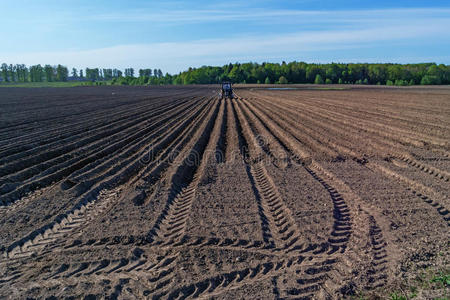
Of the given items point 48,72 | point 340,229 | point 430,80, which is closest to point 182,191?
point 340,229

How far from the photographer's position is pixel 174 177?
8406mm

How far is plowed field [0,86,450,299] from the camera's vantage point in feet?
13.9

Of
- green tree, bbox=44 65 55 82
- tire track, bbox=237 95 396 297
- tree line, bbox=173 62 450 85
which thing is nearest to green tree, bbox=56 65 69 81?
green tree, bbox=44 65 55 82

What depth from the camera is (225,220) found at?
19.6 feet

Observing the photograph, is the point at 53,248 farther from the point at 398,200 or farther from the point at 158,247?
the point at 398,200

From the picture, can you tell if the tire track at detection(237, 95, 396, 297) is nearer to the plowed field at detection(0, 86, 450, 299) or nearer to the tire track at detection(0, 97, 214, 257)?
the plowed field at detection(0, 86, 450, 299)

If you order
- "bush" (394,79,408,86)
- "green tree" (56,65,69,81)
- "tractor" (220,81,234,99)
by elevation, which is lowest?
"tractor" (220,81,234,99)

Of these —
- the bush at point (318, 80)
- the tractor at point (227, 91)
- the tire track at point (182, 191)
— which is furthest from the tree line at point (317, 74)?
the tire track at point (182, 191)

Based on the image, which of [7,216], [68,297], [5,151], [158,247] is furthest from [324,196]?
[5,151]

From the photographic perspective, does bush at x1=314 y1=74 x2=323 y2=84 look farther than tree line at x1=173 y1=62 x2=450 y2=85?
Yes

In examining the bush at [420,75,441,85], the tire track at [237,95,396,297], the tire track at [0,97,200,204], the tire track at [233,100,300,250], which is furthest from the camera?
the bush at [420,75,441,85]

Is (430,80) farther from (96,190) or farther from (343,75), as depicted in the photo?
(96,190)

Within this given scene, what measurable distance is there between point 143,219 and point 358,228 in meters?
4.02

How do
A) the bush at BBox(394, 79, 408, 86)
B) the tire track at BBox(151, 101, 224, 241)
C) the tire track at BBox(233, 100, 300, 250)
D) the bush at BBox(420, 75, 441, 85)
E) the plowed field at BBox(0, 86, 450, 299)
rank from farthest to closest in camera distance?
the bush at BBox(394, 79, 408, 86) → the bush at BBox(420, 75, 441, 85) → the tire track at BBox(151, 101, 224, 241) → the tire track at BBox(233, 100, 300, 250) → the plowed field at BBox(0, 86, 450, 299)
